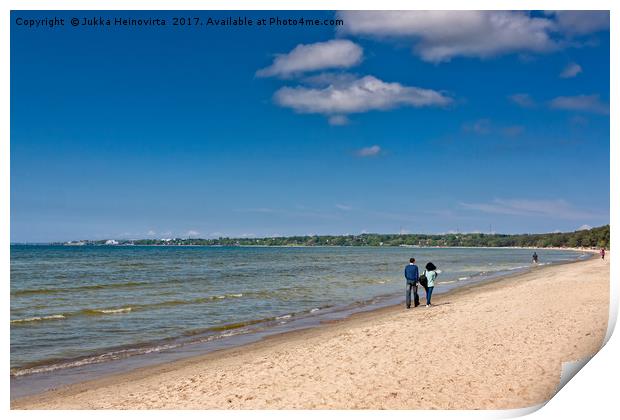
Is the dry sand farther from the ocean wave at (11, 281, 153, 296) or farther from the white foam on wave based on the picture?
the ocean wave at (11, 281, 153, 296)

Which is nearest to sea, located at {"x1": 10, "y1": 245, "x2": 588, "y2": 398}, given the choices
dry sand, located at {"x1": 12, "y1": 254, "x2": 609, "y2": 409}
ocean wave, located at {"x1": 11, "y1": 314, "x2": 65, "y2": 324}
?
ocean wave, located at {"x1": 11, "y1": 314, "x2": 65, "y2": 324}

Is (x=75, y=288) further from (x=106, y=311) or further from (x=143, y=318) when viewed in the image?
(x=143, y=318)

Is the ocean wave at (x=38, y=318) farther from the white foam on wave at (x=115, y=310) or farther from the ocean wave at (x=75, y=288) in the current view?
the ocean wave at (x=75, y=288)

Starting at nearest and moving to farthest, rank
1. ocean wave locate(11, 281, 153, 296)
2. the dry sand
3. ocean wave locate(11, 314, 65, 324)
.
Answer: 1. the dry sand
2. ocean wave locate(11, 314, 65, 324)
3. ocean wave locate(11, 281, 153, 296)

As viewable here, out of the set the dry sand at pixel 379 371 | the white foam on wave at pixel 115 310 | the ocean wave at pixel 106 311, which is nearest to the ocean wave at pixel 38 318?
the ocean wave at pixel 106 311

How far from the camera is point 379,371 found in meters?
11.3

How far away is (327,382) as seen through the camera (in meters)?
10.7

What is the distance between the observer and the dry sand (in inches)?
390

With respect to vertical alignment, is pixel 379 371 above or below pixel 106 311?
above

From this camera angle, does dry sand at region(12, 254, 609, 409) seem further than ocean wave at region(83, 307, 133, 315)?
No

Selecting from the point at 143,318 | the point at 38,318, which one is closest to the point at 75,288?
the point at 38,318
